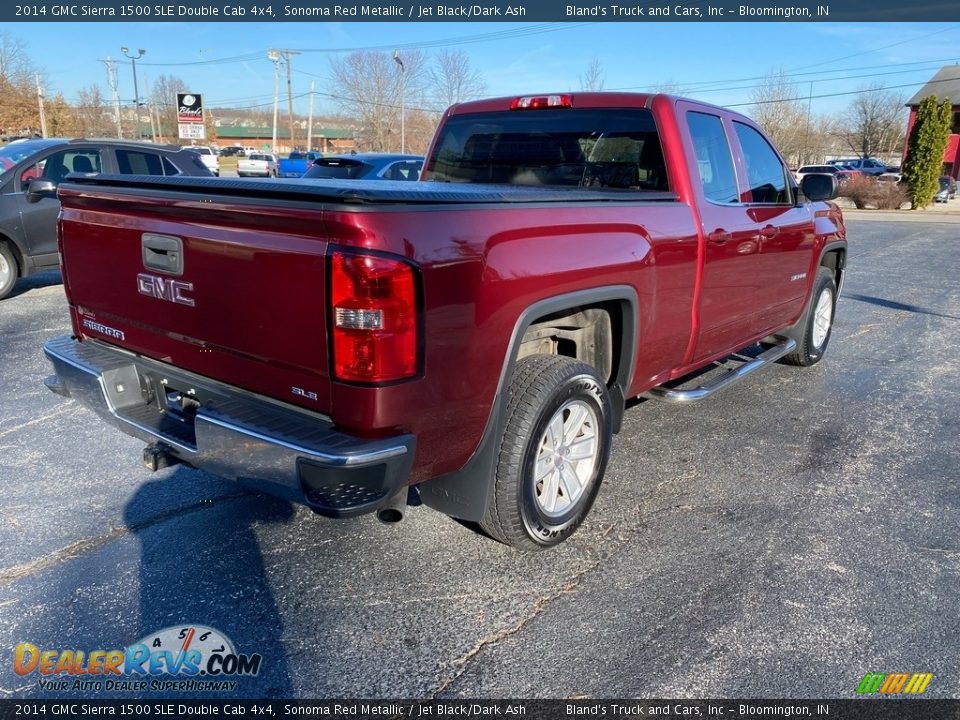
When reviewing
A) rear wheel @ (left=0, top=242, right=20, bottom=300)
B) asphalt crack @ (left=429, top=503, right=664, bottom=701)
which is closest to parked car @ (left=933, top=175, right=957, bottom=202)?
rear wheel @ (left=0, top=242, right=20, bottom=300)

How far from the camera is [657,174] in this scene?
402cm

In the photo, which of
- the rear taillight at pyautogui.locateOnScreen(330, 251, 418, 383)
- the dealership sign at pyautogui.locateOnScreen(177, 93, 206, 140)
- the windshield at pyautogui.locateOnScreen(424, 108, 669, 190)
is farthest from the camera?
the dealership sign at pyautogui.locateOnScreen(177, 93, 206, 140)

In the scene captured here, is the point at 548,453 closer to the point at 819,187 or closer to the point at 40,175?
the point at 819,187

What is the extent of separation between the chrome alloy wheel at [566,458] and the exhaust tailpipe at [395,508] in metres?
0.63

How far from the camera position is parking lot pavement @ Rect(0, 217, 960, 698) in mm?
2533

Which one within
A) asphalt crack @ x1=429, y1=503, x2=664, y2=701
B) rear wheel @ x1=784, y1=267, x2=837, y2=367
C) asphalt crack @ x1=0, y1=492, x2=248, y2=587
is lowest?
asphalt crack @ x1=429, y1=503, x2=664, y2=701

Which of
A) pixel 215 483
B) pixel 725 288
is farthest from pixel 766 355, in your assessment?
pixel 215 483

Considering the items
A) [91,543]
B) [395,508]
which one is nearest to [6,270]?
[91,543]

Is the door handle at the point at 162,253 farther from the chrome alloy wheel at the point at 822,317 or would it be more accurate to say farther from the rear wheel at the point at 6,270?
the rear wheel at the point at 6,270

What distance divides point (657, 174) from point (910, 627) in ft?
8.16

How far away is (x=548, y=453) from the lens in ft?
10.4

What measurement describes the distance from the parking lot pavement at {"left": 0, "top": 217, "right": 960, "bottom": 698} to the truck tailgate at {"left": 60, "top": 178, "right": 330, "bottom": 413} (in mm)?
881

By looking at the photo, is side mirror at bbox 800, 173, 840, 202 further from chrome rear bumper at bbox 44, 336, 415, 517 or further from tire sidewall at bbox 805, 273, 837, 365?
chrome rear bumper at bbox 44, 336, 415, 517

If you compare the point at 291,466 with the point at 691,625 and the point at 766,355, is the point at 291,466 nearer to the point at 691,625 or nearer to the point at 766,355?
the point at 691,625
